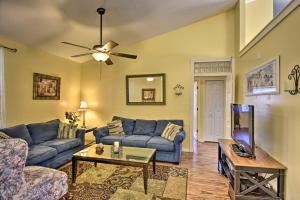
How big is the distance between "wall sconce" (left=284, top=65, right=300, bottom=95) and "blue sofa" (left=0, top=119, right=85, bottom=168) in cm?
375

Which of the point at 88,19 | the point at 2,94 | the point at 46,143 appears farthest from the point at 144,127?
the point at 2,94

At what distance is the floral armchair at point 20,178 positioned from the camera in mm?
1688

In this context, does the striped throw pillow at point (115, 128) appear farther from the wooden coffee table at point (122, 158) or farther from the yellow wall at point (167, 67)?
the wooden coffee table at point (122, 158)

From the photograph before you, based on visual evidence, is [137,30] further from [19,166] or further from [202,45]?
[19,166]

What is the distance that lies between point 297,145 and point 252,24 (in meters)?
2.96

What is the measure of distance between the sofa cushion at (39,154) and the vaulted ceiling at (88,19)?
2234mm

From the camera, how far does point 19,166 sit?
178 cm

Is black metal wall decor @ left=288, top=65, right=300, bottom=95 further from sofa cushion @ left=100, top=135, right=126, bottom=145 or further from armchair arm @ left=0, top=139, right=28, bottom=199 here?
sofa cushion @ left=100, top=135, right=126, bottom=145

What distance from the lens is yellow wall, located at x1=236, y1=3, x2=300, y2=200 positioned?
6.53 ft

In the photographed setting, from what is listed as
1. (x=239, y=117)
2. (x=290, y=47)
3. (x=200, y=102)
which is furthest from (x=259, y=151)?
(x=200, y=102)

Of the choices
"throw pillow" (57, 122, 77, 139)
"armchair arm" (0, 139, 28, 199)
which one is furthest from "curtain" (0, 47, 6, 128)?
"armchair arm" (0, 139, 28, 199)

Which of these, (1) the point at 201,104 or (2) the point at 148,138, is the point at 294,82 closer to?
→ (2) the point at 148,138

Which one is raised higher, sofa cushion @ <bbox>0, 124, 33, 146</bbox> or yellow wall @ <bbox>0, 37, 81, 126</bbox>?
yellow wall @ <bbox>0, 37, 81, 126</bbox>

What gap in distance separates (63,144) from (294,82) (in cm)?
391
